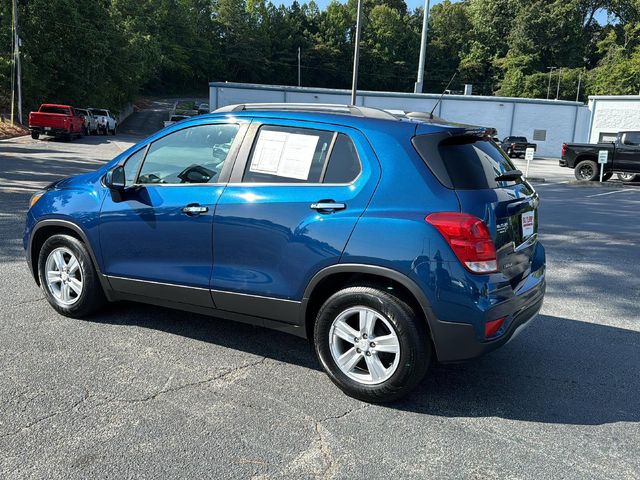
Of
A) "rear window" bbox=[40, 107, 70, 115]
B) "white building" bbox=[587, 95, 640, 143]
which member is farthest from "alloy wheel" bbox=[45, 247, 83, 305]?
"white building" bbox=[587, 95, 640, 143]

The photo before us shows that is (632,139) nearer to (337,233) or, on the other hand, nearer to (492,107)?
(337,233)

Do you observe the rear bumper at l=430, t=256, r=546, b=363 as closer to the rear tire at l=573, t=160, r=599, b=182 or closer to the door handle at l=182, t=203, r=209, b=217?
the door handle at l=182, t=203, r=209, b=217

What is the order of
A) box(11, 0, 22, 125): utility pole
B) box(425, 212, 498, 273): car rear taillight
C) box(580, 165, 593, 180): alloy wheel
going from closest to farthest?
1. box(425, 212, 498, 273): car rear taillight
2. box(580, 165, 593, 180): alloy wheel
3. box(11, 0, 22, 125): utility pole

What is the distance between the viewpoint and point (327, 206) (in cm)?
350

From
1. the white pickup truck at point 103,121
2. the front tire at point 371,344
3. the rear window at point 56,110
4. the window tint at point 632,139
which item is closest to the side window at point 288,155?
the front tire at point 371,344

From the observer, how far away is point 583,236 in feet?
30.9

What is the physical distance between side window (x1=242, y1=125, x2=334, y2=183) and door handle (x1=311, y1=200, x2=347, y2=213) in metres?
0.18

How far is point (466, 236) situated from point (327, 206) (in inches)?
33.9

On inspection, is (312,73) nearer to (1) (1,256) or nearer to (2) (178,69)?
(2) (178,69)

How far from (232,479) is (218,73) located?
100016 millimetres

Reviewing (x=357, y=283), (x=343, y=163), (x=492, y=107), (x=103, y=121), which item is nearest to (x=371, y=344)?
(x=357, y=283)

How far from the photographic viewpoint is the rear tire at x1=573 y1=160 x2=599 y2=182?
20703 millimetres

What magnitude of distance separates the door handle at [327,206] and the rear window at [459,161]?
1.91 feet

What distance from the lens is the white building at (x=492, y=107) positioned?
4572 centimetres
